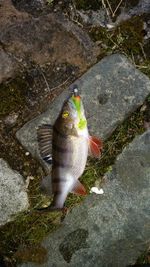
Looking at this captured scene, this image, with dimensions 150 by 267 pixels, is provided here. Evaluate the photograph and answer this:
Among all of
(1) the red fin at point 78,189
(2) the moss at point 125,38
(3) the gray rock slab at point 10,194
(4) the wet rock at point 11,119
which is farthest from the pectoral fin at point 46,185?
(2) the moss at point 125,38

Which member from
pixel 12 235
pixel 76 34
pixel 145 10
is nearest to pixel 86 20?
pixel 76 34

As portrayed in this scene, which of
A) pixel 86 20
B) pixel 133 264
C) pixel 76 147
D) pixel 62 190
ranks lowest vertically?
pixel 133 264

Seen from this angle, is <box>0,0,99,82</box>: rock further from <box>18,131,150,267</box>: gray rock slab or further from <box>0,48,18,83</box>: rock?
<box>18,131,150,267</box>: gray rock slab

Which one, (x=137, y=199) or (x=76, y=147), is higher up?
(x=76, y=147)

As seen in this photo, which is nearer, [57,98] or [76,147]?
[76,147]

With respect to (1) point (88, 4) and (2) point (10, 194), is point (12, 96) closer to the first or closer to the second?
(2) point (10, 194)

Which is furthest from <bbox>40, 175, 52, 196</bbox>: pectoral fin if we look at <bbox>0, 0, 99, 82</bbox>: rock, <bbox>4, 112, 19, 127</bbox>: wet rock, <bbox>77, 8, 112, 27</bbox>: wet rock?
<bbox>77, 8, 112, 27</bbox>: wet rock

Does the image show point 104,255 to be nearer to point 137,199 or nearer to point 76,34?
point 137,199
